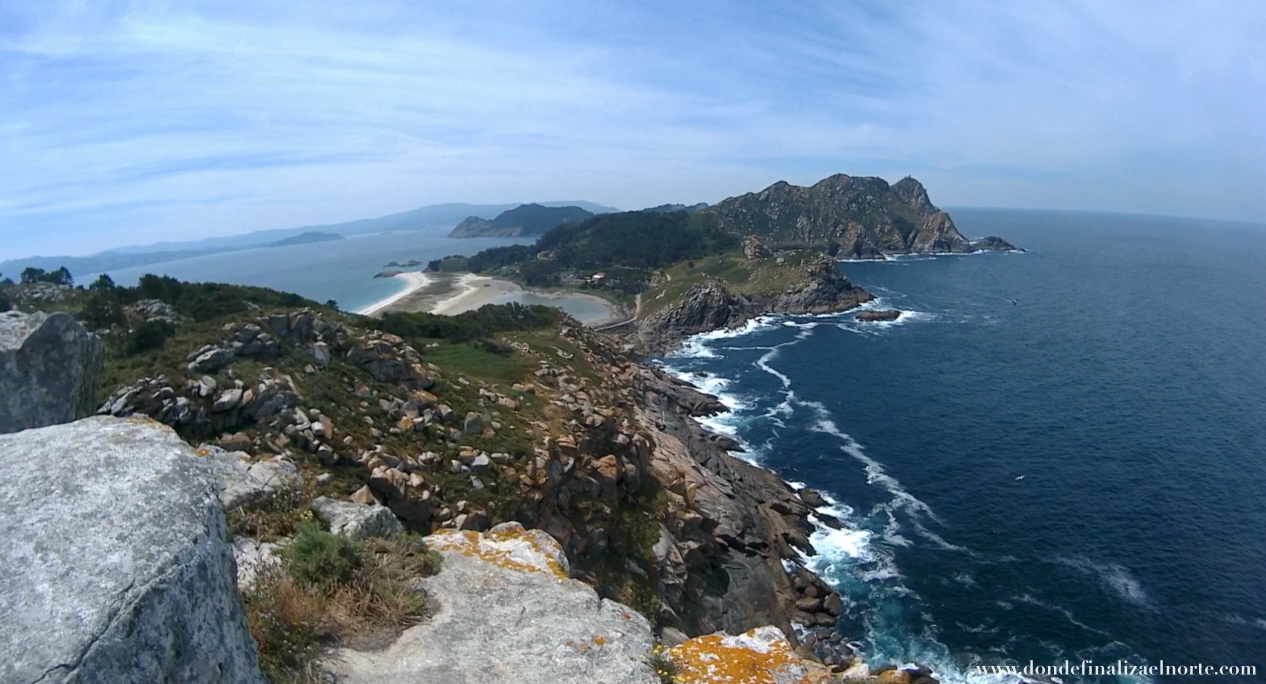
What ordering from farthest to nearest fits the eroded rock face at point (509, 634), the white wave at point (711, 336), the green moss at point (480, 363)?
the white wave at point (711, 336) < the green moss at point (480, 363) < the eroded rock face at point (509, 634)

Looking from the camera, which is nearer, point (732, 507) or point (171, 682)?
point (171, 682)

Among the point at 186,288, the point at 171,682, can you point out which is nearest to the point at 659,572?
the point at 171,682

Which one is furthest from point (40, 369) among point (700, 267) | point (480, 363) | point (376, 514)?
point (700, 267)

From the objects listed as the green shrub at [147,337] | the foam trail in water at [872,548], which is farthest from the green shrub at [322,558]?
the foam trail in water at [872,548]

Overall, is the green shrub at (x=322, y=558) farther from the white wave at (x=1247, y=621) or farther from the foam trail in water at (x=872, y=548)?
the white wave at (x=1247, y=621)

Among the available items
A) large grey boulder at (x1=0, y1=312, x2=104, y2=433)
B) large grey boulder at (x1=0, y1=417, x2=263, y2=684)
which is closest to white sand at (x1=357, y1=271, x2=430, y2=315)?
large grey boulder at (x1=0, y1=312, x2=104, y2=433)

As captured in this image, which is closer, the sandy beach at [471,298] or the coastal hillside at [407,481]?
the coastal hillside at [407,481]

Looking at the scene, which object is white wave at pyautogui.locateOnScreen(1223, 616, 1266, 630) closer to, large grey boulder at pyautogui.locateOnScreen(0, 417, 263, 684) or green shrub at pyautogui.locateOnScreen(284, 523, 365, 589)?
green shrub at pyautogui.locateOnScreen(284, 523, 365, 589)

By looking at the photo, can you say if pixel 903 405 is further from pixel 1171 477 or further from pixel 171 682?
pixel 171 682
